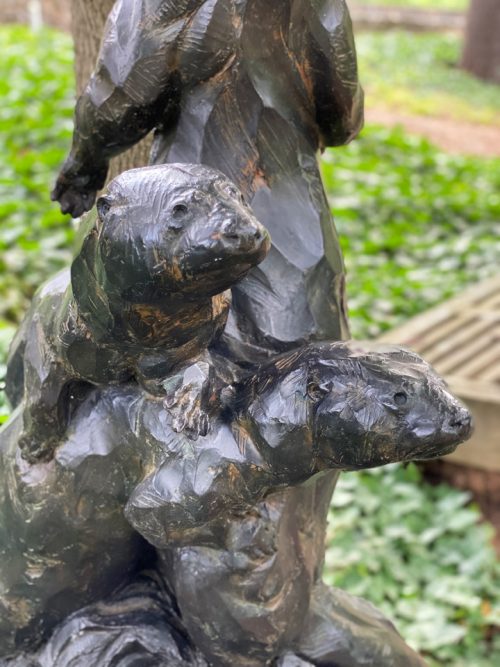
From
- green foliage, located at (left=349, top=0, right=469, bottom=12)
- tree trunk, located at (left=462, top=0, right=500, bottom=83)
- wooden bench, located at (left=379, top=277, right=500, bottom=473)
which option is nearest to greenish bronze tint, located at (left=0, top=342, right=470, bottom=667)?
wooden bench, located at (left=379, top=277, right=500, bottom=473)

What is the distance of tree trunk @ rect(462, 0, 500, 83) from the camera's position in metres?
10.3

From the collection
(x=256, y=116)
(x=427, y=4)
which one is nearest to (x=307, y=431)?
(x=256, y=116)

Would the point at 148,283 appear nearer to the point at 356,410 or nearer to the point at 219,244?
the point at 219,244

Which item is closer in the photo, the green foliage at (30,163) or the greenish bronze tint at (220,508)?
the greenish bronze tint at (220,508)

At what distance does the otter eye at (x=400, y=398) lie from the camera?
104 centimetres

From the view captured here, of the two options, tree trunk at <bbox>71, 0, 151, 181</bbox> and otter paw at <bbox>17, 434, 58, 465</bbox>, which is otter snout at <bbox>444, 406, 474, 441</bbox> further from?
tree trunk at <bbox>71, 0, 151, 181</bbox>

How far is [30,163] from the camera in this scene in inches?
184

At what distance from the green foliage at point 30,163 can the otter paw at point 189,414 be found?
2212 mm

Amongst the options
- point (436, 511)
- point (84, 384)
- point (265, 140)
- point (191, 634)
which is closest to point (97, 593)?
point (191, 634)

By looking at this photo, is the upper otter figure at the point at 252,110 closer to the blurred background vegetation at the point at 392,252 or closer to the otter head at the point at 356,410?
the otter head at the point at 356,410

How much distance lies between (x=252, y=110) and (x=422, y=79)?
32.4 ft

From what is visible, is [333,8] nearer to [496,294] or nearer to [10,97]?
[496,294]

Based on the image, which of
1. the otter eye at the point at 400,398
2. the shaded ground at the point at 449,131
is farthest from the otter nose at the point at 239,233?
the shaded ground at the point at 449,131

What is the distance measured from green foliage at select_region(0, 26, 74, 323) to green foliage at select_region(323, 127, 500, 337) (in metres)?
1.34
